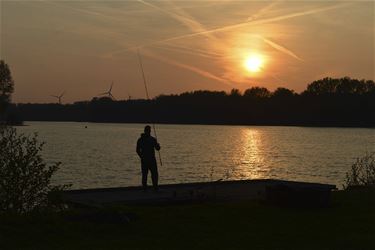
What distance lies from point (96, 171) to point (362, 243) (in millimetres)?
33245

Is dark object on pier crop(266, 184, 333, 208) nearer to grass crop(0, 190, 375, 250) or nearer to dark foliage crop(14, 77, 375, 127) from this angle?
grass crop(0, 190, 375, 250)

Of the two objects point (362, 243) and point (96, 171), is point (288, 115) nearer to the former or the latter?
point (96, 171)

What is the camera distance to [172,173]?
3959 centimetres

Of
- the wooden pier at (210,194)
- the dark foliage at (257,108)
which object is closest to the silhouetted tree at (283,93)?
the dark foliage at (257,108)

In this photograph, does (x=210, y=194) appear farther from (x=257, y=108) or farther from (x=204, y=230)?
(x=257, y=108)

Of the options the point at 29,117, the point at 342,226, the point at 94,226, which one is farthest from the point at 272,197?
the point at 29,117

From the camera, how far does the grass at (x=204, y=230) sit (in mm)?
9719

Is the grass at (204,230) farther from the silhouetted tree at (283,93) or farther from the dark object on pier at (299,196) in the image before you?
the silhouetted tree at (283,93)

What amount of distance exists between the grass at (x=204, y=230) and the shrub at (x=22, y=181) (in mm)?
477

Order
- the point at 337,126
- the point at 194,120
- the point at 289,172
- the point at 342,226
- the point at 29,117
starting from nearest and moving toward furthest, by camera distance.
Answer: the point at 342,226 → the point at 289,172 → the point at 337,126 → the point at 194,120 → the point at 29,117

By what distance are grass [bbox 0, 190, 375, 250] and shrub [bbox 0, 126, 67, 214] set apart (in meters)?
0.48

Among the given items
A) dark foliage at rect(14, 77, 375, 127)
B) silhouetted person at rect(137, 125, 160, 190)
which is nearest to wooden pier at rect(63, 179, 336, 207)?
silhouetted person at rect(137, 125, 160, 190)

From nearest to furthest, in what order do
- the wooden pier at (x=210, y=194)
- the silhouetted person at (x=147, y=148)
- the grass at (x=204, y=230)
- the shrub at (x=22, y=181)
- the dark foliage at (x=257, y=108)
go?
1. the grass at (x=204, y=230)
2. the shrub at (x=22, y=181)
3. the wooden pier at (x=210, y=194)
4. the silhouetted person at (x=147, y=148)
5. the dark foliage at (x=257, y=108)

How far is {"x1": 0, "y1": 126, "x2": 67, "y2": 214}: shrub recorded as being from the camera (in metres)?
11.5
